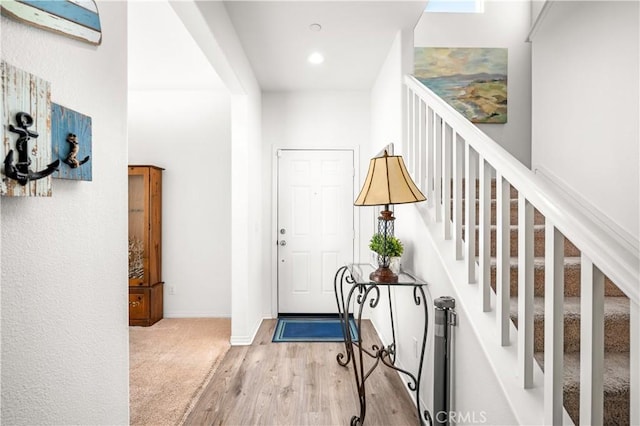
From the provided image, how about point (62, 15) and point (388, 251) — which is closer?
point (62, 15)

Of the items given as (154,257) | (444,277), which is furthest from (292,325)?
(444,277)

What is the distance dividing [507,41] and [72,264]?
4.38 meters

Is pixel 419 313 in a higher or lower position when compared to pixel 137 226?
lower

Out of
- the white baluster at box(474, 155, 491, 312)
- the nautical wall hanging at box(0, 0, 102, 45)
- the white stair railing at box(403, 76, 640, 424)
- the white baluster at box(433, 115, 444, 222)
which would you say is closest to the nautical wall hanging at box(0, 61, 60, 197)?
the nautical wall hanging at box(0, 0, 102, 45)

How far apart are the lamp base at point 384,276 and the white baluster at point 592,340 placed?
1278mm

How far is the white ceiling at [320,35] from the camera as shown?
2.62m

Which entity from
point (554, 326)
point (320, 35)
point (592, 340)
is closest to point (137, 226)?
point (320, 35)

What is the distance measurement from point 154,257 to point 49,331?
348 centimetres

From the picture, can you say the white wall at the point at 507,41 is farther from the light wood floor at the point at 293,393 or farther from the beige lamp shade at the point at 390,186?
the light wood floor at the point at 293,393

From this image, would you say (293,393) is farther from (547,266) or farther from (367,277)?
(547,266)

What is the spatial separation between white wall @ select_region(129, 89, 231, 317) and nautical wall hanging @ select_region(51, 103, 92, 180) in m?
3.39

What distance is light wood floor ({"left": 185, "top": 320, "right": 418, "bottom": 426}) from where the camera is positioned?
224 cm

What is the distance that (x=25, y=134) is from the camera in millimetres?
803

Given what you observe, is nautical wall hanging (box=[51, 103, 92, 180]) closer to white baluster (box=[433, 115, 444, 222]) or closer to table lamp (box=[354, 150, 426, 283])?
table lamp (box=[354, 150, 426, 283])
